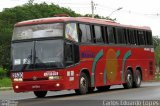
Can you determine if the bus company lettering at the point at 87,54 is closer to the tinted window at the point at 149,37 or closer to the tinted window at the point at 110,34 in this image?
the tinted window at the point at 110,34

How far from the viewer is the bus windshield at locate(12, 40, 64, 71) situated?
22.9 metres

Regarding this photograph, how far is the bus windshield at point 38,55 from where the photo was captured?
22922mm

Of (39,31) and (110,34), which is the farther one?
(110,34)

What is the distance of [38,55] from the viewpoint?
75.9 ft

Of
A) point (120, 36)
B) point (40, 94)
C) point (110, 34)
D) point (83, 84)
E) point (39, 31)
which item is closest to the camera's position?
point (39, 31)

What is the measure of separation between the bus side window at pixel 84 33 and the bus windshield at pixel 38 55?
201cm

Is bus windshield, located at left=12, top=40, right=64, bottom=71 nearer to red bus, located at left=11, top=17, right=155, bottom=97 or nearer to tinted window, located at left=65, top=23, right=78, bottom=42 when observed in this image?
red bus, located at left=11, top=17, right=155, bottom=97

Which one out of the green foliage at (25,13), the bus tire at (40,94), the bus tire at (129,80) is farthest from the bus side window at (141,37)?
the green foliage at (25,13)

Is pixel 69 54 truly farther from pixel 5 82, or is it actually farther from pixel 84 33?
pixel 5 82

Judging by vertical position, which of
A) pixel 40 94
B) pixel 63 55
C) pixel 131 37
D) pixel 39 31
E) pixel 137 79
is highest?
pixel 39 31

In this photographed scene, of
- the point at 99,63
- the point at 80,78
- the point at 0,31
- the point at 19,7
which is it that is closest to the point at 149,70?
the point at 99,63

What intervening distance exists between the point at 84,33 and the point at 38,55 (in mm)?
3079

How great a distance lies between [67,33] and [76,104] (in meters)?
5.68

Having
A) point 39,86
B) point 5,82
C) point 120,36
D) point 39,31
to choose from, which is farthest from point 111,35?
point 5,82
